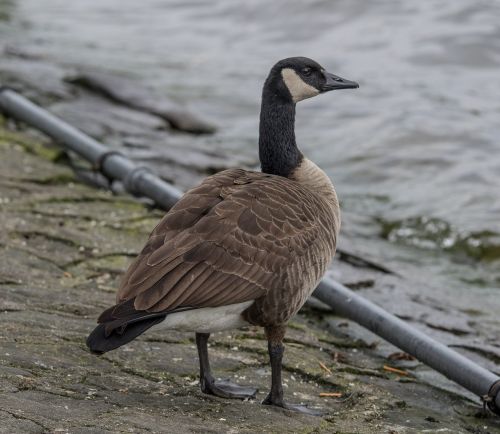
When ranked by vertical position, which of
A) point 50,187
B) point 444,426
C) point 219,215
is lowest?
point 444,426

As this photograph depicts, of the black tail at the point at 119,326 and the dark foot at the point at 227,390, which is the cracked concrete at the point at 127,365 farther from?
the black tail at the point at 119,326

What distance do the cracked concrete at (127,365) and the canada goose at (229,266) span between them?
0.27m

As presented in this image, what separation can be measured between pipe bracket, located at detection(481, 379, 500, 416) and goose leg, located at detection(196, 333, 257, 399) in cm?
120

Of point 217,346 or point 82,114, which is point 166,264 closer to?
point 217,346

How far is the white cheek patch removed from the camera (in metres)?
5.31

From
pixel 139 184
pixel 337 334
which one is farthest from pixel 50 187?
pixel 337 334

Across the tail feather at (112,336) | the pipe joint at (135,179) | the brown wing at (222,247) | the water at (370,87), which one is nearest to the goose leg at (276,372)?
the brown wing at (222,247)

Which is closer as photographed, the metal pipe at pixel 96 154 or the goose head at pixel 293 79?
the goose head at pixel 293 79

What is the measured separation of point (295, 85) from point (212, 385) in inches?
69.0

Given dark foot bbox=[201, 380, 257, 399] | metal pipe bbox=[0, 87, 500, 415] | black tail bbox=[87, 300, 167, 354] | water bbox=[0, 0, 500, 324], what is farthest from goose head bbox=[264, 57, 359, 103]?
water bbox=[0, 0, 500, 324]

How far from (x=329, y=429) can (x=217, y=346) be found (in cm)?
114

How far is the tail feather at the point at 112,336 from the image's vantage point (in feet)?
12.7

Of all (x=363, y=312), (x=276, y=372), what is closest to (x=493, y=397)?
(x=363, y=312)

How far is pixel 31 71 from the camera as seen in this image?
12258 millimetres
